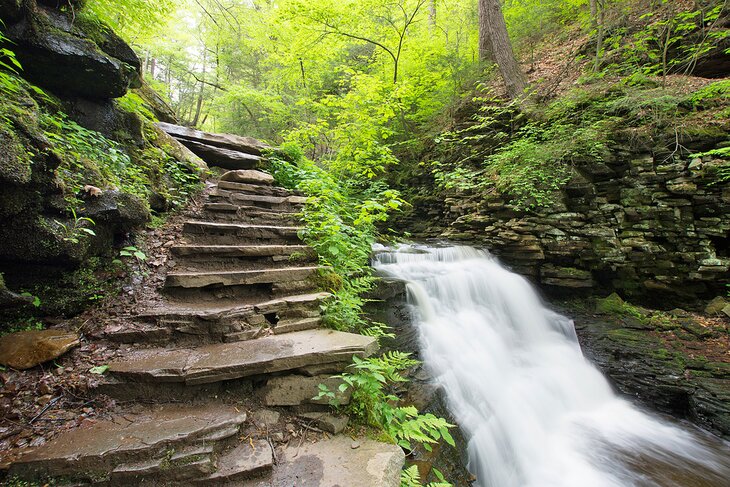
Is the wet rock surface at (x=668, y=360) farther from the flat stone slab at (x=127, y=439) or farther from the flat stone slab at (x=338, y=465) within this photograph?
the flat stone slab at (x=127, y=439)

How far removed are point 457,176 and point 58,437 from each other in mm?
7931

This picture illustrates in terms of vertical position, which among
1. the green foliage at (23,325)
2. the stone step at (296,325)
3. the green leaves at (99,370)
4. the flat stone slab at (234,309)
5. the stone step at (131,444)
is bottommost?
the stone step at (131,444)

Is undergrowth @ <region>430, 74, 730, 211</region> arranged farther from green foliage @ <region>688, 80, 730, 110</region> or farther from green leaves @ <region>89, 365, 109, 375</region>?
green leaves @ <region>89, 365, 109, 375</region>

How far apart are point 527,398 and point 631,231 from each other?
4.52 m

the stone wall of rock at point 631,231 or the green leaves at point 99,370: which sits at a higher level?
the stone wall of rock at point 631,231

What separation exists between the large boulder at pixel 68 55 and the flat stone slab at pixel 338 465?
14.9 feet

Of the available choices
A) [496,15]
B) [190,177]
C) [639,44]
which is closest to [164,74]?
[190,177]

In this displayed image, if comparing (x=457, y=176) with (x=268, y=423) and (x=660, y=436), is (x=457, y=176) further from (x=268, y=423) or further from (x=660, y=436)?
(x=268, y=423)

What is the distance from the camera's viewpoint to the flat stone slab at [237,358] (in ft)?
6.97

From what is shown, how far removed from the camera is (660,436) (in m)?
4.30

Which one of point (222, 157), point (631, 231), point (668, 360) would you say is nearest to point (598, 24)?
point (631, 231)

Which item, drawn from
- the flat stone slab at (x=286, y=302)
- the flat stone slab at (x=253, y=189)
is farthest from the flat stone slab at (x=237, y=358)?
the flat stone slab at (x=253, y=189)

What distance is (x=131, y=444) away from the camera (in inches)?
66.8

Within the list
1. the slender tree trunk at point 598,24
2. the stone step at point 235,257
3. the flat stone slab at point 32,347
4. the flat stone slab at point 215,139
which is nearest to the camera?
the flat stone slab at point 32,347
